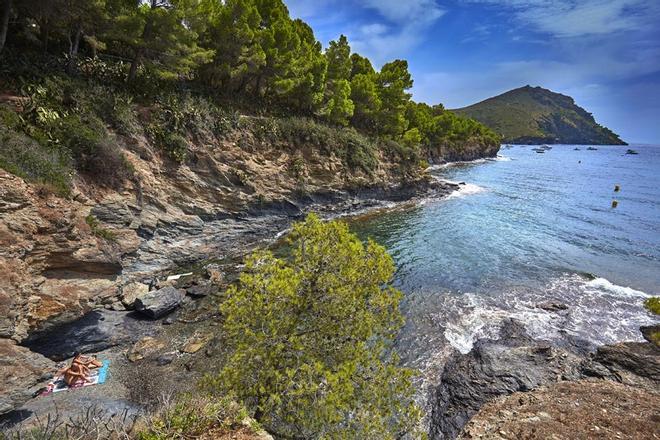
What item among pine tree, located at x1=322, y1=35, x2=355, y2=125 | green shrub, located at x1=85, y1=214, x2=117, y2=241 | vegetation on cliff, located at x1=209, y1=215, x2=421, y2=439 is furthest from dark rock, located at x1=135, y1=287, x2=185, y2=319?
pine tree, located at x1=322, y1=35, x2=355, y2=125

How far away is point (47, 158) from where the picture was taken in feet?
52.3

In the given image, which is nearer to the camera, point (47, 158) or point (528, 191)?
point (47, 158)

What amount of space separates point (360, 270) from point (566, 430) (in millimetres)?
8946

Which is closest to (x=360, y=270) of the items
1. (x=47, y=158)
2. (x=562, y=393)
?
(x=562, y=393)

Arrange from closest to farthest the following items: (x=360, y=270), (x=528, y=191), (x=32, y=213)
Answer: (x=360, y=270) < (x=32, y=213) < (x=528, y=191)

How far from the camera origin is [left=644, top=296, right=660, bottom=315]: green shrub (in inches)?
787

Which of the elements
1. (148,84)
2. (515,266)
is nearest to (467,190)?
(515,266)

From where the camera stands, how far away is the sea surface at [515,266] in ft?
59.3

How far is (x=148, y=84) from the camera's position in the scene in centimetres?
2720

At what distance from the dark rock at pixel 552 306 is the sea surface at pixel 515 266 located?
0.34 m

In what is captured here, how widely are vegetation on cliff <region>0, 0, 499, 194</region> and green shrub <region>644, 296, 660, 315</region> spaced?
3069 centimetres

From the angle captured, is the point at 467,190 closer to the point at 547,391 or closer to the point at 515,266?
the point at 515,266

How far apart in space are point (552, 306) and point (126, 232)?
27.1m

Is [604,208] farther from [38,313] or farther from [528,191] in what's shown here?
[38,313]
